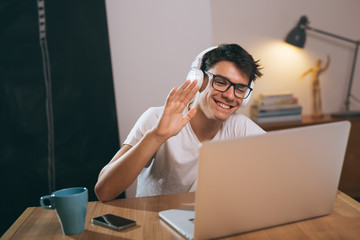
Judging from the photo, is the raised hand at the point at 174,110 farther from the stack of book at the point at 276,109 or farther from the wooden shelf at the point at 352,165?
the wooden shelf at the point at 352,165

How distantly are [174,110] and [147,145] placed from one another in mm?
152

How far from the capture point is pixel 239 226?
843mm

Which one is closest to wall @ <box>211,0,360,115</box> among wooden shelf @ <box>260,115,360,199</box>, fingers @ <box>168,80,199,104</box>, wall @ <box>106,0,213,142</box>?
wooden shelf @ <box>260,115,360,199</box>

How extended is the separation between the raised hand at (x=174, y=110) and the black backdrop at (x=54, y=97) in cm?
119

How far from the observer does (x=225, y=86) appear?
148 centimetres

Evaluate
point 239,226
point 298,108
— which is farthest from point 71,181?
point 298,108

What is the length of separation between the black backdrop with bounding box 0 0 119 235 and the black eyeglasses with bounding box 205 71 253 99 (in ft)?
3.27

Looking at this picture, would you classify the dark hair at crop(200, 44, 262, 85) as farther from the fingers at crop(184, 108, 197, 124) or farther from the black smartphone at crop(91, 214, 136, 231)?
the black smartphone at crop(91, 214, 136, 231)

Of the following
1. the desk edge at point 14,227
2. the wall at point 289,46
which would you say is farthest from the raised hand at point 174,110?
the wall at point 289,46

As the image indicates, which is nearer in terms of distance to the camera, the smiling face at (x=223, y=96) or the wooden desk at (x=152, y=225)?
the wooden desk at (x=152, y=225)

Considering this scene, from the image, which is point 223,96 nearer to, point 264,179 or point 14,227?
point 264,179

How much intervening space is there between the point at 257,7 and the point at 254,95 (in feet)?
2.54


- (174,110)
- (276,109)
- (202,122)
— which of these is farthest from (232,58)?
→ (276,109)

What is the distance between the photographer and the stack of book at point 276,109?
114 inches
